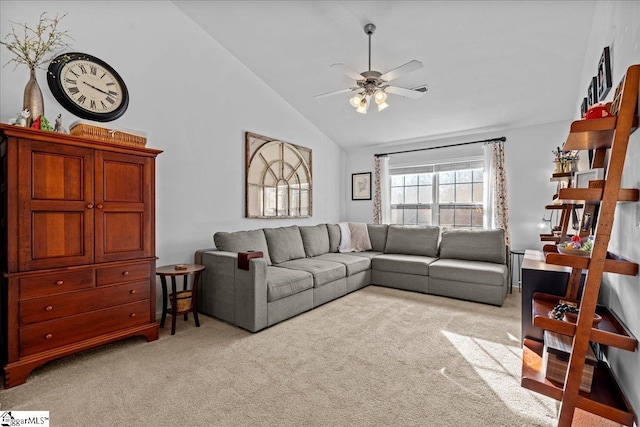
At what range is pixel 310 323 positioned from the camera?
122 inches

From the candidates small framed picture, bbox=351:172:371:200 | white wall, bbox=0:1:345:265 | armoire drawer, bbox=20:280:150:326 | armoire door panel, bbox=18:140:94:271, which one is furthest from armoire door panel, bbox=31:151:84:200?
small framed picture, bbox=351:172:371:200

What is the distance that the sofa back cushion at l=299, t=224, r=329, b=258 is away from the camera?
14.9 feet

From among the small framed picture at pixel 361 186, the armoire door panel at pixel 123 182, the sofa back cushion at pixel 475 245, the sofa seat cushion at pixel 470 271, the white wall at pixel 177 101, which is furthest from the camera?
the small framed picture at pixel 361 186

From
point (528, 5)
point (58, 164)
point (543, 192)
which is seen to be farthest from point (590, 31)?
point (58, 164)

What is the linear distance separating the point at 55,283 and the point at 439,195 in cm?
510

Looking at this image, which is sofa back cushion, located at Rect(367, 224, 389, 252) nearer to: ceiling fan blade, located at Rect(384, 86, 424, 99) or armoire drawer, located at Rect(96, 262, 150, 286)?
ceiling fan blade, located at Rect(384, 86, 424, 99)

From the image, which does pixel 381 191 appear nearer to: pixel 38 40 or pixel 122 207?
pixel 122 207

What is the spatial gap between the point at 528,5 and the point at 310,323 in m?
3.50

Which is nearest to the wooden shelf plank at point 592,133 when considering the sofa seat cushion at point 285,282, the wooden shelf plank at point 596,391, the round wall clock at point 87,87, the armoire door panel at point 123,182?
the wooden shelf plank at point 596,391

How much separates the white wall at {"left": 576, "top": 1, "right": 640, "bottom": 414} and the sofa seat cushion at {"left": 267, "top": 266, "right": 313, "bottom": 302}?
2.43 metres

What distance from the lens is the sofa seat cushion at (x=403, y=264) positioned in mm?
4199

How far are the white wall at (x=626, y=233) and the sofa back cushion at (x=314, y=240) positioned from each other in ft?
10.8

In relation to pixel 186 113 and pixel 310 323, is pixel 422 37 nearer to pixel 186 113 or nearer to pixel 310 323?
pixel 186 113

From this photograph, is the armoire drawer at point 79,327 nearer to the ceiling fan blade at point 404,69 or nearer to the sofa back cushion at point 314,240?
the sofa back cushion at point 314,240
